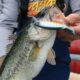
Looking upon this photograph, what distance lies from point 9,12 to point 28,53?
0.26 meters

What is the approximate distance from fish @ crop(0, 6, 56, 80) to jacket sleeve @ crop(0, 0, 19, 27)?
118mm

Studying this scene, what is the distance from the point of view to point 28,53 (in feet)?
8.23

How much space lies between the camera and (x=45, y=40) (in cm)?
248

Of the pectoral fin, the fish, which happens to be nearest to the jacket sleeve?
the fish

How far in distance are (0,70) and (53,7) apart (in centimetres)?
48

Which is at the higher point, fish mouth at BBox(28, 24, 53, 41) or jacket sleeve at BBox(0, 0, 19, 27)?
jacket sleeve at BBox(0, 0, 19, 27)

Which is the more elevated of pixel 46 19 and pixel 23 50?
pixel 46 19

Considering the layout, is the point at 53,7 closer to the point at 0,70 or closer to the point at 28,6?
the point at 28,6

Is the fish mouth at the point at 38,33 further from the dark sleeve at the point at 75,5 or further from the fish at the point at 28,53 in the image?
the dark sleeve at the point at 75,5

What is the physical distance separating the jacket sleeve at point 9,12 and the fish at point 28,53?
12 centimetres

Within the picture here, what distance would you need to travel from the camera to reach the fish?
8.04 ft

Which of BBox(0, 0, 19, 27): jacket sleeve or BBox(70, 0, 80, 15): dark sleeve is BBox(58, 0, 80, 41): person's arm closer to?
BBox(70, 0, 80, 15): dark sleeve

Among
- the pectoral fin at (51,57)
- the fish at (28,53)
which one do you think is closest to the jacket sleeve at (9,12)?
the fish at (28,53)

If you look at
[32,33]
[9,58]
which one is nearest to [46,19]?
[32,33]
